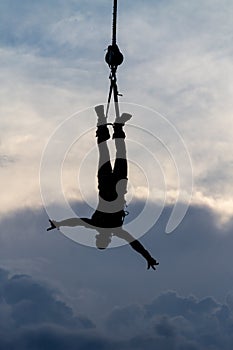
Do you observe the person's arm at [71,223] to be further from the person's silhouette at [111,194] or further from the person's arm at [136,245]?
the person's arm at [136,245]

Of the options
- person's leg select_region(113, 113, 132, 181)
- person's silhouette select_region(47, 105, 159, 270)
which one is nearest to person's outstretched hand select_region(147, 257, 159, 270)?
person's silhouette select_region(47, 105, 159, 270)

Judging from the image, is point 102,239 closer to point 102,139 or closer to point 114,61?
point 102,139

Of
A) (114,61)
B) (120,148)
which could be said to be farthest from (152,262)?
(114,61)

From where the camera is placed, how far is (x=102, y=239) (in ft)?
60.1

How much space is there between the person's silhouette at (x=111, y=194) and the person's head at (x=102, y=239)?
0.04 ft

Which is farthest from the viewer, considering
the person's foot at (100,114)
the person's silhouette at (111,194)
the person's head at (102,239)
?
the person's head at (102,239)

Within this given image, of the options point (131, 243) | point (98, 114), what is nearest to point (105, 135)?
point (98, 114)

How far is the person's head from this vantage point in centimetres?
1825

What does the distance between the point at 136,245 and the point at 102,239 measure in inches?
39.4

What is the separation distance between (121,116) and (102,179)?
1.85 m

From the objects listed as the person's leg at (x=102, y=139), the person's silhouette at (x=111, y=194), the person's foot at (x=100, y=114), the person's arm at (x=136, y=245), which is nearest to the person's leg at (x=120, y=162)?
the person's silhouette at (x=111, y=194)

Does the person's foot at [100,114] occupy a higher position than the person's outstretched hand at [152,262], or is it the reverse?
the person's foot at [100,114]

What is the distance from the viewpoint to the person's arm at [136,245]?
59.1 feet

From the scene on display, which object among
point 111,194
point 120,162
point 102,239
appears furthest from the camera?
point 102,239
